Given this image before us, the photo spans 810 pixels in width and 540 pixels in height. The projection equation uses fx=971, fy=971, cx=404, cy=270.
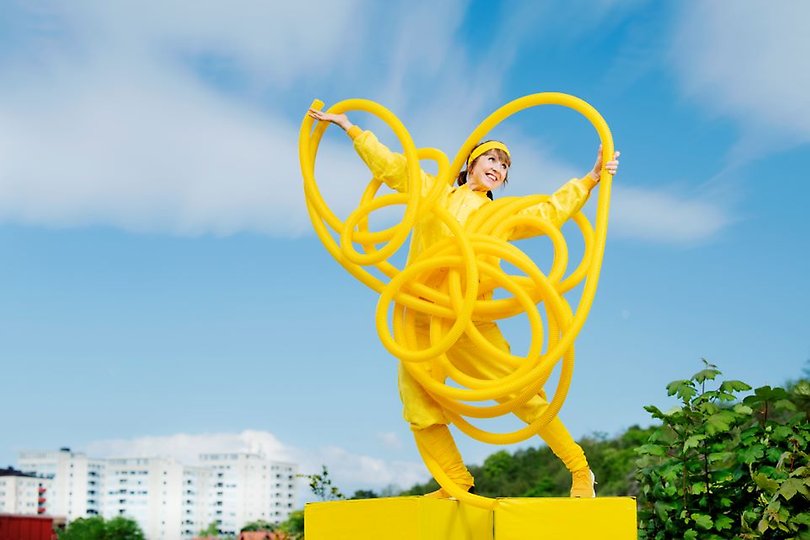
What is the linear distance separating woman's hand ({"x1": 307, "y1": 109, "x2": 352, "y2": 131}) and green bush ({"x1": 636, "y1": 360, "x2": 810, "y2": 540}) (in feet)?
9.58

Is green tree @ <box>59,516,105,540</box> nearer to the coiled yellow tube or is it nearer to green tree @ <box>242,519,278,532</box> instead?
green tree @ <box>242,519,278,532</box>

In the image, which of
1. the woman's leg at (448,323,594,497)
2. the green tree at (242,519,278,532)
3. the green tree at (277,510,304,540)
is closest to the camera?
the woman's leg at (448,323,594,497)

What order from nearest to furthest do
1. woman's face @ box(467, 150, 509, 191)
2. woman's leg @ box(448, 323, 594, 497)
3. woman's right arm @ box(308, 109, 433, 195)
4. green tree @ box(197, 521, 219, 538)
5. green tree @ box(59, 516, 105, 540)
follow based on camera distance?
woman's leg @ box(448, 323, 594, 497) < woman's right arm @ box(308, 109, 433, 195) < woman's face @ box(467, 150, 509, 191) < green tree @ box(59, 516, 105, 540) < green tree @ box(197, 521, 219, 538)

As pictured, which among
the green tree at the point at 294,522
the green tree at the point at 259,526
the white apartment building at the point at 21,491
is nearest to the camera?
the green tree at the point at 259,526

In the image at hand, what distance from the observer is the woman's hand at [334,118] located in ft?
16.0

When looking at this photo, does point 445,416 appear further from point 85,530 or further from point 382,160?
point 85,530

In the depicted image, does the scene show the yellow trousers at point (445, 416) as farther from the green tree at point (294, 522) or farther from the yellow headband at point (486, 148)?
the green tree at point (294, 522)

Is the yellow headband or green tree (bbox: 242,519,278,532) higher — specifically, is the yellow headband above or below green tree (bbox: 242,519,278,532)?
above

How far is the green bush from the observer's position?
5777mm

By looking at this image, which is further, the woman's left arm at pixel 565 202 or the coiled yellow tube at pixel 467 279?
the woman's left arm at pixel 565 202

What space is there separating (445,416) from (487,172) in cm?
125

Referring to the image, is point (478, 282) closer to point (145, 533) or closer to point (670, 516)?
point (670, 516)

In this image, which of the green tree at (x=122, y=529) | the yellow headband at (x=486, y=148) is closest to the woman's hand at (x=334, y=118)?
the yellow headband at (x=486, y=148)

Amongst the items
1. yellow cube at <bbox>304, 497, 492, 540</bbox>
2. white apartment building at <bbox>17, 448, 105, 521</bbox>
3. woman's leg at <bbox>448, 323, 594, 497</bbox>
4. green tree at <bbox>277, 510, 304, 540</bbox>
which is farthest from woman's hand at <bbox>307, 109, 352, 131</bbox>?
white apartment building at <bbox>17, 448, 105, 521</bbox>
